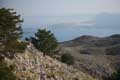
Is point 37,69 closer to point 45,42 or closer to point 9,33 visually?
point 9,33

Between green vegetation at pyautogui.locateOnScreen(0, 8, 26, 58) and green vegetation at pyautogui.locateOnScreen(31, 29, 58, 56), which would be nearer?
green vegetation at pyautogui.locateOnScreen(0, 8, 26, 58)

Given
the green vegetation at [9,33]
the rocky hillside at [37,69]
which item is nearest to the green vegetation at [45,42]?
the rocky hillside at [37,69]

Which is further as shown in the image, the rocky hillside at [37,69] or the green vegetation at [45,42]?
the green vegetation at [45,42]

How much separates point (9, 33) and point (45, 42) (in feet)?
105

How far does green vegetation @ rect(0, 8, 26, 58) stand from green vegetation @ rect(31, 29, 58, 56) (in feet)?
86.3

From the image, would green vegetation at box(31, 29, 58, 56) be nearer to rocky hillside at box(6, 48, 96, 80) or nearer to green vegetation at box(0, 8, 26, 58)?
rocky hillside at box(6, 48, 96, 80)

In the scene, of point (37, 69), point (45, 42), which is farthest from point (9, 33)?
point (45, 42)

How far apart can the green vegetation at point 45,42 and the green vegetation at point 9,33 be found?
86.3 feet

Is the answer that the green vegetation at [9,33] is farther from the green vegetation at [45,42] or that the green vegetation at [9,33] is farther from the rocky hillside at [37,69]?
the green vegetation at [45,42]

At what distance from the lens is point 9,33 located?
53.8 metres

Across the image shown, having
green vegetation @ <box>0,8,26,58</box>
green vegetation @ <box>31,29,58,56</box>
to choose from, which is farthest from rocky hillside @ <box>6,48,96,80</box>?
green vegetation @ <box>31,29,58,56</box>

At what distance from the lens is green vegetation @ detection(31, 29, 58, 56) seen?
82.8 metres

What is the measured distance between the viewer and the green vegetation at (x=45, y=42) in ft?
272

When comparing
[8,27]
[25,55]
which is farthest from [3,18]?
[25,55]
